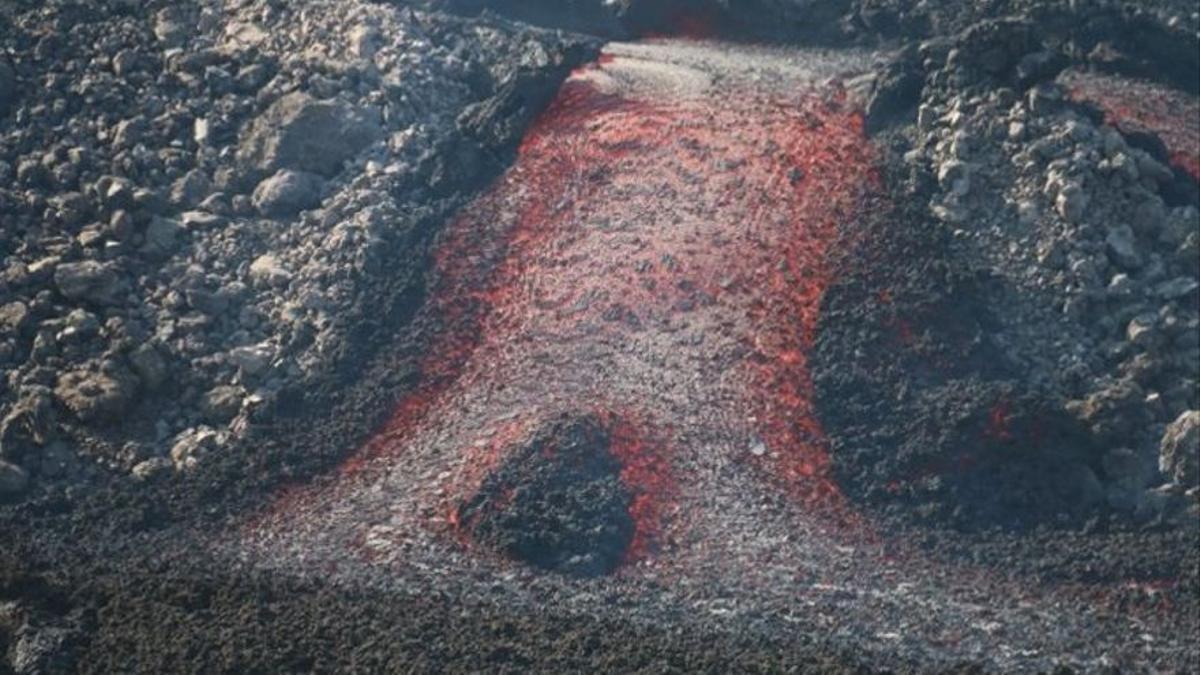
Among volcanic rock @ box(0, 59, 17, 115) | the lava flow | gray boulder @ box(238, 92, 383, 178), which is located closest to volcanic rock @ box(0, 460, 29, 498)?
the lava flow

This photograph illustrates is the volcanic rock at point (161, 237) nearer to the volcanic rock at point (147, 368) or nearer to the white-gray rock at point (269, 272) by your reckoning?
the white-gray rock at point (269, 272)

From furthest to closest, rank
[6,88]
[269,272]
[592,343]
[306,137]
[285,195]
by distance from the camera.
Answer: [6,88]
[306,137]
[285,195]
[269,272]
[592,343]

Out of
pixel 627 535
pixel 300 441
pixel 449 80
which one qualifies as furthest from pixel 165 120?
pixel 627 535

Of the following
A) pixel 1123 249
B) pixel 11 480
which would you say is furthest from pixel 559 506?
pixel 1123 249

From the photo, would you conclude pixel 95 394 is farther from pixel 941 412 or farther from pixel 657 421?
pixel 941 412

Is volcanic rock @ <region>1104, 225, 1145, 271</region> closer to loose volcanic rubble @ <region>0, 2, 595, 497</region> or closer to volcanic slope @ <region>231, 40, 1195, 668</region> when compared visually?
volcanic slope @ <region>231, 40, 1195, 668</region>
